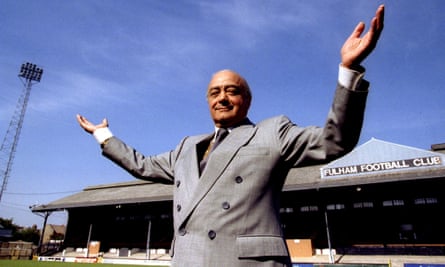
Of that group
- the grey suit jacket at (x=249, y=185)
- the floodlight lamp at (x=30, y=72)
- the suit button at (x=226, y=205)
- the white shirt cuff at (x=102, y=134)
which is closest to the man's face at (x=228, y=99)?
the grey suit jacket at (x=249, y=185)

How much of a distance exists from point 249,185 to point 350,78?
73 centimetres

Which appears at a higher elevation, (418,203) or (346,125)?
(418,203)

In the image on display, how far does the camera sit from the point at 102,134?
7.88 ft

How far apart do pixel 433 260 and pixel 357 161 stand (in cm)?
609

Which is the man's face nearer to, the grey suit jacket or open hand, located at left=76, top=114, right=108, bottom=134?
the grey suit jacket

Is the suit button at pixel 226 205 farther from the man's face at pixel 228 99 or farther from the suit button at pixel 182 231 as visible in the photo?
the man's face at pixel 228 99

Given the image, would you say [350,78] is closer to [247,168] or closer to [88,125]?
[247,168]

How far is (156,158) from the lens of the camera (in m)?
2.36

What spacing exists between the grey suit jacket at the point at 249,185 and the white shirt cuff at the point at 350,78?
0.03m

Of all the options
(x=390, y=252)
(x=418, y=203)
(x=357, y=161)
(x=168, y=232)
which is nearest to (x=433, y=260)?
(x=390, y=252)

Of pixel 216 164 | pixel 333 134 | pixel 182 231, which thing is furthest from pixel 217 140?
pixel 333 134

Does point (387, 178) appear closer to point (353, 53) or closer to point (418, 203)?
point (418, 203)

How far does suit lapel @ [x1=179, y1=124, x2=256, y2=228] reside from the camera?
170 cm

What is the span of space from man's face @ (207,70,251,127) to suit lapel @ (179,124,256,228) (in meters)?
0.18
